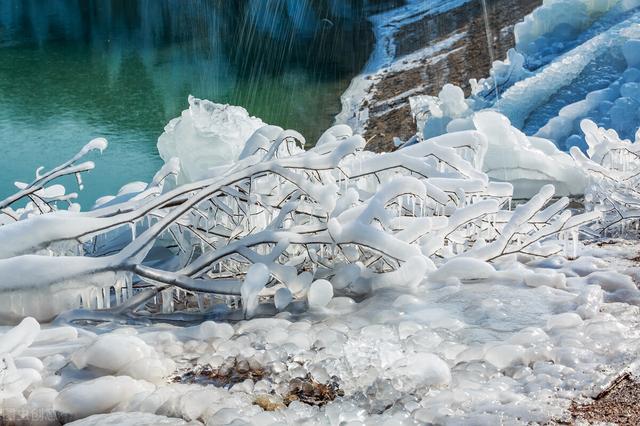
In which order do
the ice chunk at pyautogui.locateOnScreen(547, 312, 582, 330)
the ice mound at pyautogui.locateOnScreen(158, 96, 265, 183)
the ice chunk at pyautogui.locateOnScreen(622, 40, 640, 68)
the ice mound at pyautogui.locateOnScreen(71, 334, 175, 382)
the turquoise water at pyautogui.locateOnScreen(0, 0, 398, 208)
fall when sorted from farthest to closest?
the turquoise water at pyautogui.locateOnScreen(0, 0, 398, 208)
the ice chunk at pyautogui.locateOnScreen(622, 40, 640, 68)
the ice mound at pyautogui.locateOnScreen(158, 96, 265, 183)
the ice chunk at pyautogui.locateOnScreen(547, 312, 582, 330)
the ice mound at pyautogui.locateOnScreen(71, 334, 175, 382)

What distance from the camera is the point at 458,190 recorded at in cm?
292

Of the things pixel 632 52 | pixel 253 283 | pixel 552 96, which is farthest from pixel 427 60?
pixel 253 283

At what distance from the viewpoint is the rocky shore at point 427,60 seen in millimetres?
14938

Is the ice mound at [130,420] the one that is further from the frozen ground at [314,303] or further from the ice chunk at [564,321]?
the ice chunk at [564,321]

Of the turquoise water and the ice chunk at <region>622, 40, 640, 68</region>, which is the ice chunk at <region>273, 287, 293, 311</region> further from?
the turquoise water

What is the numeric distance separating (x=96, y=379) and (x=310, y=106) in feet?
49.8

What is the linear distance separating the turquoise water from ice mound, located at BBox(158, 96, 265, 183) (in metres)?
4.48

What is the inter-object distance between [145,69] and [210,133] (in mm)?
12983

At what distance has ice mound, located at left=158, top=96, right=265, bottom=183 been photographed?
617cm

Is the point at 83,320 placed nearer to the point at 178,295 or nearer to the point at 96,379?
the point at 178,295

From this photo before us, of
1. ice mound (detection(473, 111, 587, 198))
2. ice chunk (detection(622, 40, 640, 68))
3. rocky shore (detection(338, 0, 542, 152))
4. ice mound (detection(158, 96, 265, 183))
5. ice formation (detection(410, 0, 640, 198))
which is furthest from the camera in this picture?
rocky shore (detection(338, 0, 542, 152))

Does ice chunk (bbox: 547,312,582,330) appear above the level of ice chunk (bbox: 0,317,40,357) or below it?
below

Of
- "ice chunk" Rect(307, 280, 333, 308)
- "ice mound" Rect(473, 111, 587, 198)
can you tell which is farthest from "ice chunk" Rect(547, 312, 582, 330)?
"ice mound" Rect(473, 111, 587, 198)

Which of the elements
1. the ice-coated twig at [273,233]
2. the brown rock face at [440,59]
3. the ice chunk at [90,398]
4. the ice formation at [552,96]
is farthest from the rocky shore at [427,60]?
the ice chunk at [90,398]
